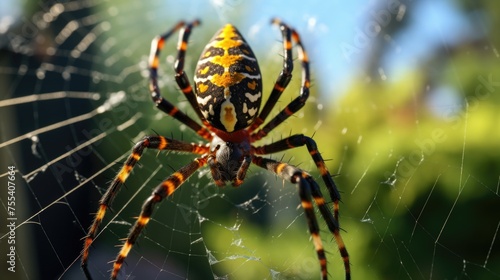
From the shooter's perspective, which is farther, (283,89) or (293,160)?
(293,160)

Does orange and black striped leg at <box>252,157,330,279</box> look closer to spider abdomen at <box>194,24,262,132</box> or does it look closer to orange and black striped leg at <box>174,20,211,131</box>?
spider abdomen at <box>194,24,262,132</box>

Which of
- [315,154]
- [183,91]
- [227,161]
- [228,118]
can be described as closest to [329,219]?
[315,154]

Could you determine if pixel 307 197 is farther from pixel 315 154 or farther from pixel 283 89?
pixel 283 89

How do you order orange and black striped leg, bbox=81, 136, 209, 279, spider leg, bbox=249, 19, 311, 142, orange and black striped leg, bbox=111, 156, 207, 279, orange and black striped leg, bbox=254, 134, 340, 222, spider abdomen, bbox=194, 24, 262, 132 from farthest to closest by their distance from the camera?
spider leg, bbox=249, 19, 311, 142, spider abdomen, bbox=194, 24, 262, 132, orange and black striped leg, bbox=254, 134, 340, 222, orange and black striped leg, bbox=81, 136, 209, 279, orange and black striped leg, bbox=111, 156, 207, 279

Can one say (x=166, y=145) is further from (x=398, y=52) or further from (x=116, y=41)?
(x=116, y=41)

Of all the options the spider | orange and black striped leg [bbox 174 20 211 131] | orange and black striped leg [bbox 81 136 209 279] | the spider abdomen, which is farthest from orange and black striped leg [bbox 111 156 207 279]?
orange and black striped leg [bbox 174 20 211 131]

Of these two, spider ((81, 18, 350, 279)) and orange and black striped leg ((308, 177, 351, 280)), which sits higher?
spider ((81, 18, 350, 279))
